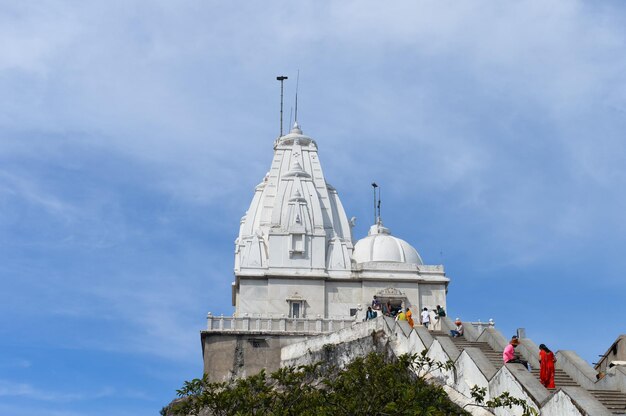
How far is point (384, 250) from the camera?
174 ft

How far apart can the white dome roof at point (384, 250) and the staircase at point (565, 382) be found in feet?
52.9

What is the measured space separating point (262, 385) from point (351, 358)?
15.1 m

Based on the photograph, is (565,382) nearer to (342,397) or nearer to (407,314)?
(342,397)

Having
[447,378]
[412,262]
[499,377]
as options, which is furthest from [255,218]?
[499,377]

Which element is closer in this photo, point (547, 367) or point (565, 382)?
point (547, 367)

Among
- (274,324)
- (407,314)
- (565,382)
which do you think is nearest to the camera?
(565,382)

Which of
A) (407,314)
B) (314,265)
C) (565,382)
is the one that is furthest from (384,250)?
(565,382)

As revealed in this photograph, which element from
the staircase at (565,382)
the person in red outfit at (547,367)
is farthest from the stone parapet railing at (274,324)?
the person in red outfit at (547,367)

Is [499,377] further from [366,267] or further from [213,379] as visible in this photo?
[366,267]

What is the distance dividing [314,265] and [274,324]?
552cm

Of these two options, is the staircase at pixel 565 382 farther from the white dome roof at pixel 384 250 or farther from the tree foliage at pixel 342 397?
the white dome roof at pixel 384 250

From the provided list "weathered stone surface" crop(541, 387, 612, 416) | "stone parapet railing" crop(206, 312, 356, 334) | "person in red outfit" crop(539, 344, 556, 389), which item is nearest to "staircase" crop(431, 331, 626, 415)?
"person in red outfit" crop(539, 344, 556, 389)

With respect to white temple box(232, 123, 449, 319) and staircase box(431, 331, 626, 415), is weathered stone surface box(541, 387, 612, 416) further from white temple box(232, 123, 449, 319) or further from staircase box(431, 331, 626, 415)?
white temple box(232, 123, 449, 319)

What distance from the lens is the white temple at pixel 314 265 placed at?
50.4m
